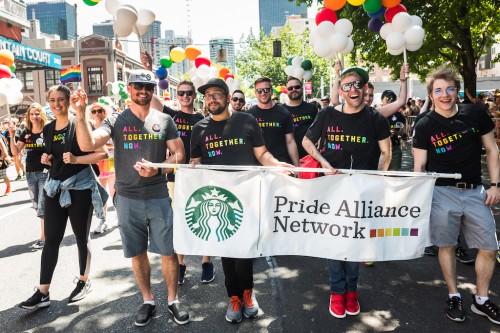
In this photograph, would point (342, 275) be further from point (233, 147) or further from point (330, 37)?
point (330, 37)

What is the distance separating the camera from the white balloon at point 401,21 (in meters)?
6.33

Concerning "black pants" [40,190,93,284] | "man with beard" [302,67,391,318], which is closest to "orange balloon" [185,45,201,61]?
"black pants" [40,190,93,284]

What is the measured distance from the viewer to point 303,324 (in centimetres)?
374

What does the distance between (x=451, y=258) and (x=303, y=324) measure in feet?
4.63

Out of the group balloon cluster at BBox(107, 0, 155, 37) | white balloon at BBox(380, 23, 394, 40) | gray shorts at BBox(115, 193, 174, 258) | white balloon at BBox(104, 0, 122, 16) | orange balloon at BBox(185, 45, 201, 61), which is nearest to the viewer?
gray shorts at BBox(115, 193, 174, 258)

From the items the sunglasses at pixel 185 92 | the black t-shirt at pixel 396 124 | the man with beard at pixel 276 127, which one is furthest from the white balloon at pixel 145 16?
the black t-shirt at pixel 396 124

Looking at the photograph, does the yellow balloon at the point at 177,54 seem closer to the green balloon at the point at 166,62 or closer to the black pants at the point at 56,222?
the green balloon at the point at 166,62

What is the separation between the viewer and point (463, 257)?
5324mm

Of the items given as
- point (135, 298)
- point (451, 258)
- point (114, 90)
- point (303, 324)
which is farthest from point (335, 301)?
point (114, 90)

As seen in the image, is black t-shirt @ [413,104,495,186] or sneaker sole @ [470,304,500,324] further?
black t-shirt @ [413,104,495,186]

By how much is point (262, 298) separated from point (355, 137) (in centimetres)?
178

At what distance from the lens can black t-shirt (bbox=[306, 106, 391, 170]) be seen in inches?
155

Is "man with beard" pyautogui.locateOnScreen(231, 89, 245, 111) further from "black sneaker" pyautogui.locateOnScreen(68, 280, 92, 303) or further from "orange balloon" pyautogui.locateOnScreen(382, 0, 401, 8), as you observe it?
"black sneaker" pyautogui.locateOnScreen(68, 280, 92, 303)

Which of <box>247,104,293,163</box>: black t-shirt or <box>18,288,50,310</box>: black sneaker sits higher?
<box>247,104,293,163</box>: black t-shirt
